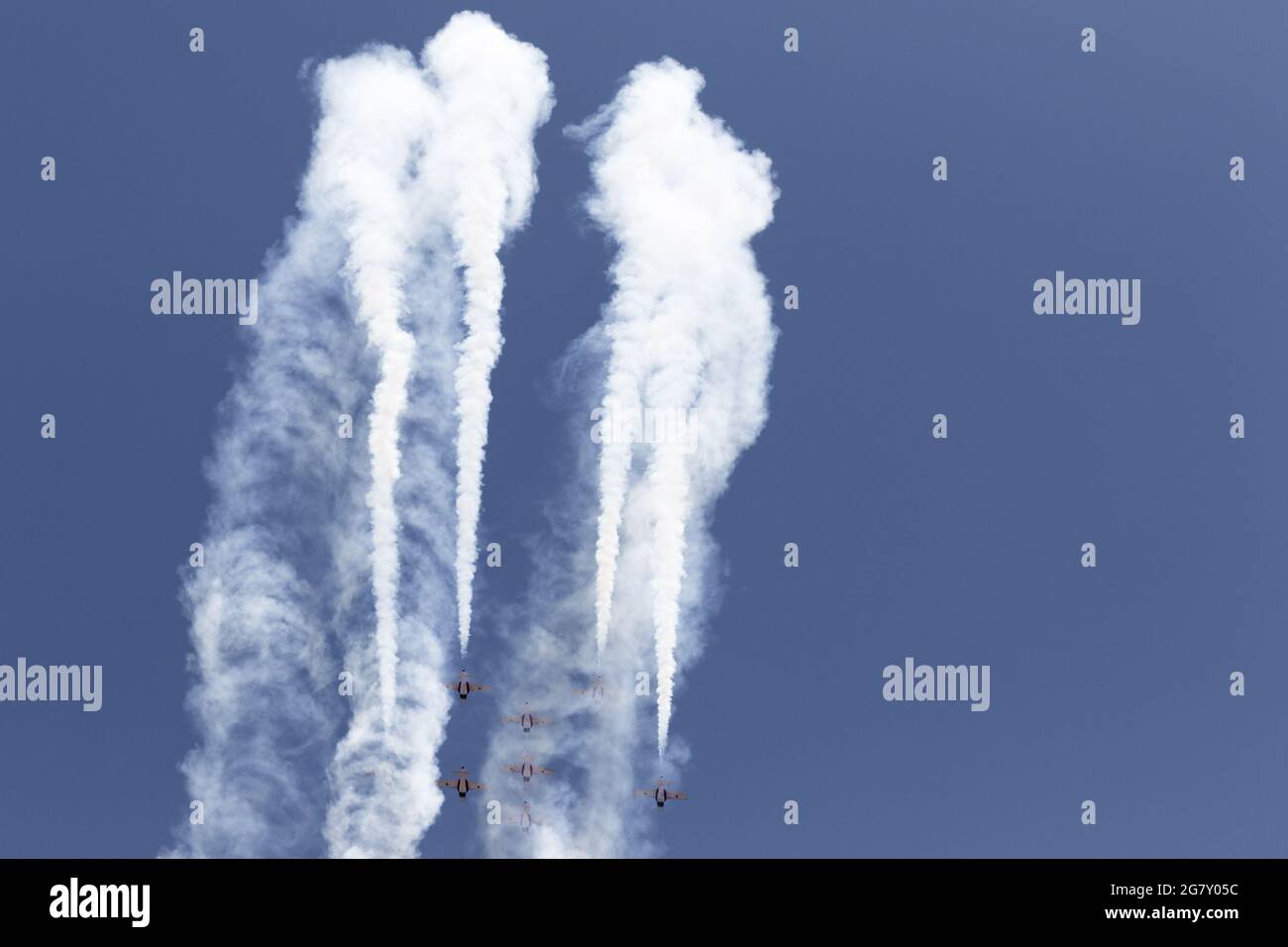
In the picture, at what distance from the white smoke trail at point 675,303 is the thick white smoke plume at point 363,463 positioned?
471 centimetres

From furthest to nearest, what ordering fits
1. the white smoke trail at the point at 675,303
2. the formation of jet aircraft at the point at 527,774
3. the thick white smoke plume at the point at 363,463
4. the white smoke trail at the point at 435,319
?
the formation of jet aircraft at the point at 527,774
the thick white smoke plume at the point at 363,463
the white smoke trail at the point at 675,303
the white smoke trail at the point at 435,319

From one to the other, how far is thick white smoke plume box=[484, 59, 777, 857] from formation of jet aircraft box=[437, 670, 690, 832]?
382 millimetres

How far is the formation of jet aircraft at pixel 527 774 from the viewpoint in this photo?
3959 inches

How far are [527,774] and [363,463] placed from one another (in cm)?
1598

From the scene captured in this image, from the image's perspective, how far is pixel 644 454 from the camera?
9844 centimetres

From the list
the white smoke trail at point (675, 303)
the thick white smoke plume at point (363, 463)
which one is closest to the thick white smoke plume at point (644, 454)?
the white smoke trail at point (675, 303)

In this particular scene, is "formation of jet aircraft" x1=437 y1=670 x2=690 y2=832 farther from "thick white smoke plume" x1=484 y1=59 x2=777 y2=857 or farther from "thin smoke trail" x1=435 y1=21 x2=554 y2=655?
"thin smoke trail" x1=435 y1=21 x2=554 y2=655

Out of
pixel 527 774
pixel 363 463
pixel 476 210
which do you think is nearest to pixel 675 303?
pixel 476 210

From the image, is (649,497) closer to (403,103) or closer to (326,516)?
(326,516)

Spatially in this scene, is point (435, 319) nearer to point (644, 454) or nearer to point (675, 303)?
point (675, 303)

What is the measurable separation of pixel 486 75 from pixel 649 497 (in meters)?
20.3

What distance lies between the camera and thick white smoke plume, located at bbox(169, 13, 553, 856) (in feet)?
323

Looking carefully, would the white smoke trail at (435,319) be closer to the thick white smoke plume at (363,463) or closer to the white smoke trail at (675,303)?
the thick white smoke plume at (363,463)

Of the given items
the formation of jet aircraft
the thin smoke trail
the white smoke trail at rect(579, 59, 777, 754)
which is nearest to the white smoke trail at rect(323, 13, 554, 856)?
the thin smoke trail
